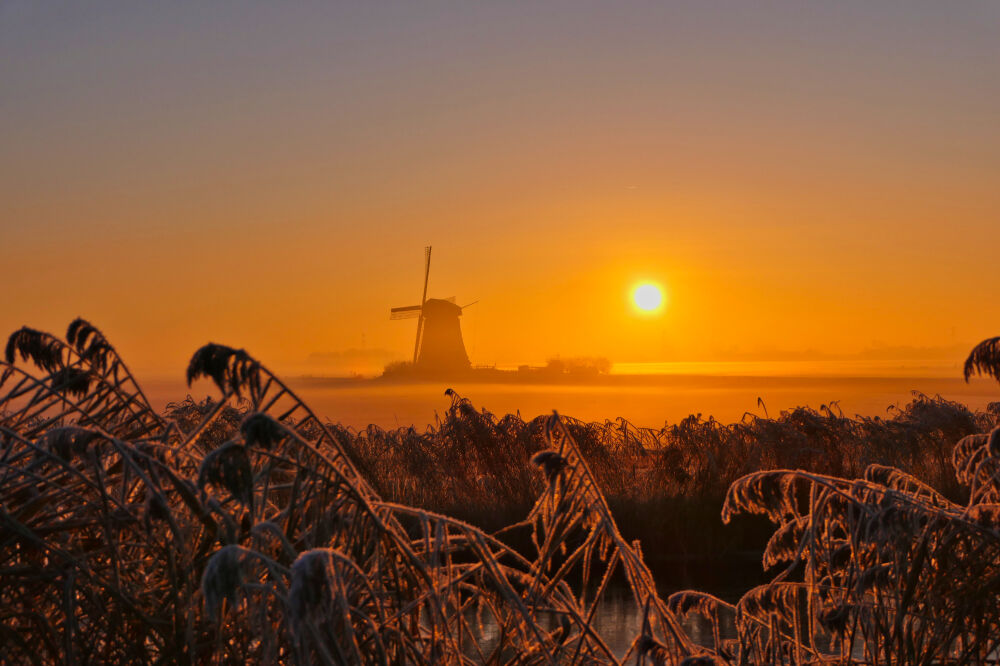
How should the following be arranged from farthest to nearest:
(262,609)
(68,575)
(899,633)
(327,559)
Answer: (899,633) → (68,575) → (262,609) → (327,559)

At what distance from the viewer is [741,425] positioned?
17.2 m

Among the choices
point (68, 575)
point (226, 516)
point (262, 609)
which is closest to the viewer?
point (262, 609)

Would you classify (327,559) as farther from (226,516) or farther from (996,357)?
(996,357)

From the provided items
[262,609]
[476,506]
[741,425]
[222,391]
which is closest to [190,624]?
[262,609]

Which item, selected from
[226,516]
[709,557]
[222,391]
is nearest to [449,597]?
[226,516]

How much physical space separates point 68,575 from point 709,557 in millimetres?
12659

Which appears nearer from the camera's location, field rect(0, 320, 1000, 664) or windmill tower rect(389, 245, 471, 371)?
field rect(0, 320, 1000, 664)

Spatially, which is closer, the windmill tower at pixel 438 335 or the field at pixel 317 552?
the field at pixel 317 552

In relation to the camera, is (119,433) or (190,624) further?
(119,433)

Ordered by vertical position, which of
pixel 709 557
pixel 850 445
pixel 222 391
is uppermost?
pixel 222 391

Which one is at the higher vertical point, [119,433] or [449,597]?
[119,433]

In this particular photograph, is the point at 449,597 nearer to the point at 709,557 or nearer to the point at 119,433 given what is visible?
the point at 119,433

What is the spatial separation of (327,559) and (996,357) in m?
2.63

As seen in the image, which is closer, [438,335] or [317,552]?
[317,552]
